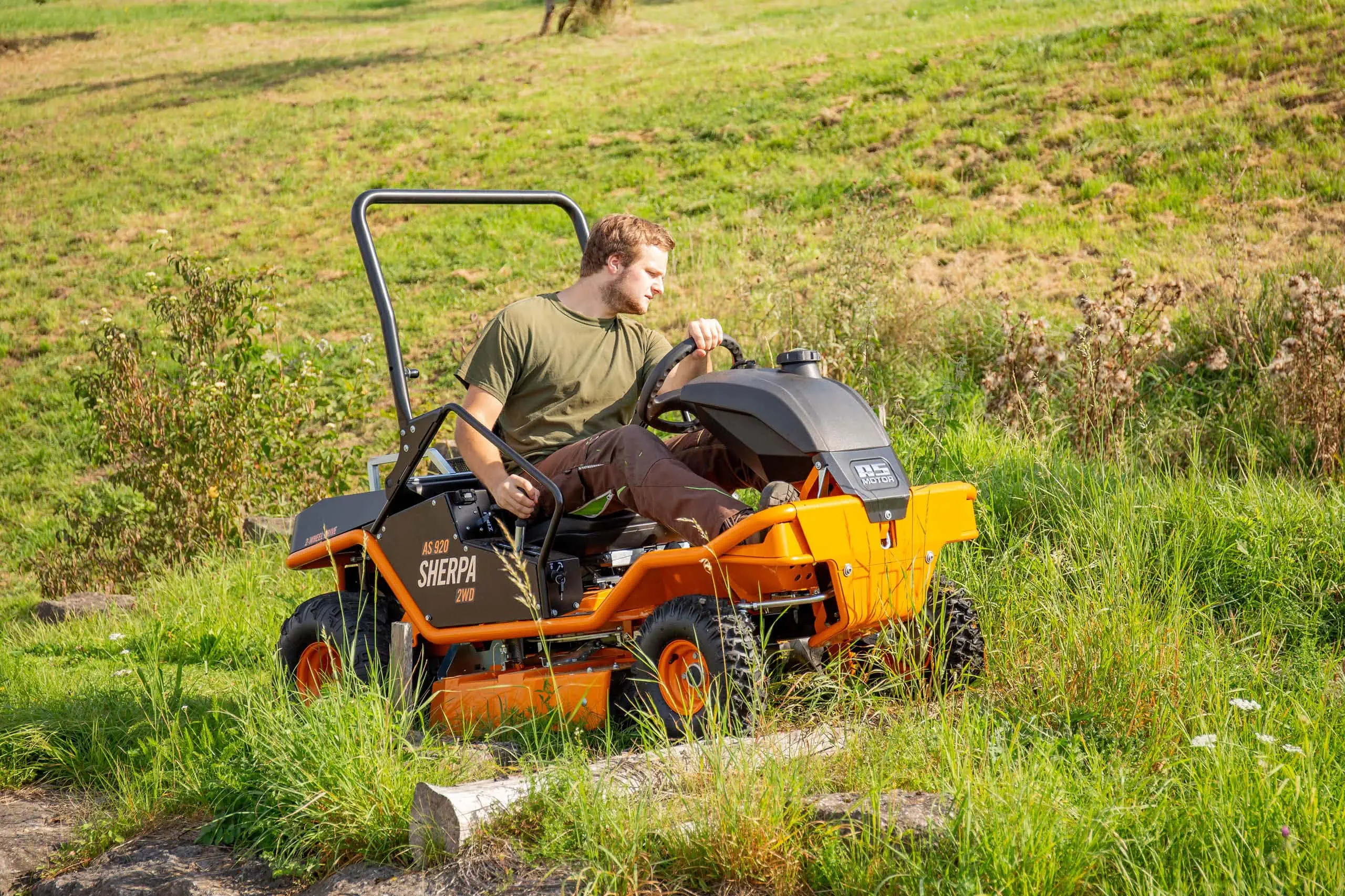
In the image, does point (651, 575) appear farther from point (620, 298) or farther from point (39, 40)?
point (39, 40)

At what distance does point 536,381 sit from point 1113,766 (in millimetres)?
2122

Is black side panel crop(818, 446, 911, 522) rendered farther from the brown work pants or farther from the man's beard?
the man's beard

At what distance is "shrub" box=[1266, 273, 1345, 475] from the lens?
5.55 meters

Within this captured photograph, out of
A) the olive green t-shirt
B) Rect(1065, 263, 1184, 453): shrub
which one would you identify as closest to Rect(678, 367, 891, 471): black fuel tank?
the olive green t-shirt

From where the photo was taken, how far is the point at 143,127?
65.0 ft

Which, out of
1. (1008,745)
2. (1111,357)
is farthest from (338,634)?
(1111,357)

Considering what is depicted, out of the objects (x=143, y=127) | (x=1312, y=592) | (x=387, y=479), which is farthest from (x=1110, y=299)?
(x=143, y=127)

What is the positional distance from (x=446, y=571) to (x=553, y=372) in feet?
2.40

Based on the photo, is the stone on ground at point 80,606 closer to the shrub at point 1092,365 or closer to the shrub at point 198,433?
the shrub at point 198,433

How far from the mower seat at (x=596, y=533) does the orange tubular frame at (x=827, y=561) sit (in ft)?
0.92

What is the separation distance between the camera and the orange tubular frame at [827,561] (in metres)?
3.04

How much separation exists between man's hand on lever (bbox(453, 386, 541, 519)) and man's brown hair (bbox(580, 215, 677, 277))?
596 millimetres

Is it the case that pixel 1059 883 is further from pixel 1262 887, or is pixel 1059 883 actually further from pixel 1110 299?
pixel 1110 299

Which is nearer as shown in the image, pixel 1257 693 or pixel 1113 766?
pixel 1113 766
